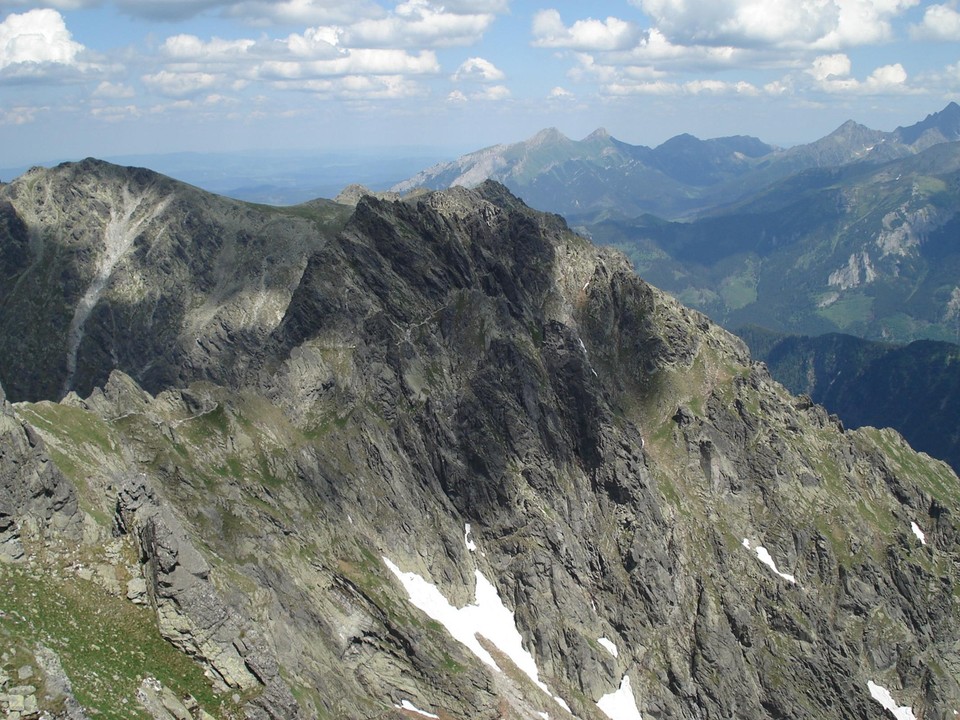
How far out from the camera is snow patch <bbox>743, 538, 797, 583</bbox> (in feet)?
410

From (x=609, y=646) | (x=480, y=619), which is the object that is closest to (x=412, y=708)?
(x=480, y=619)

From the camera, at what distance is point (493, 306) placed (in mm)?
135500

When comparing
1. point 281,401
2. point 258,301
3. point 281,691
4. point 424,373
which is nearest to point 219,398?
point 281,401

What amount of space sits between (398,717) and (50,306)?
521 ft

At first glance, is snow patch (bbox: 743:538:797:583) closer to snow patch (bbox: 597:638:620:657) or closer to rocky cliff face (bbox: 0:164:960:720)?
rocky cliff face (bbox: 0:164:960:720)

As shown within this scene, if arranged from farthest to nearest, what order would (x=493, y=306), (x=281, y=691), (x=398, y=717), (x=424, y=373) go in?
(x=493, y=306), (x=424, y=373), (x=398, y=717), (x=281, y=691)

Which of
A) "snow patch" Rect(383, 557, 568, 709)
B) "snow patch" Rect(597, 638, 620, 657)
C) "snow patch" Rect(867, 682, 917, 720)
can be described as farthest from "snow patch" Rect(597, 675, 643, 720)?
"snow patch" Rect(867, 682, 917, 720)

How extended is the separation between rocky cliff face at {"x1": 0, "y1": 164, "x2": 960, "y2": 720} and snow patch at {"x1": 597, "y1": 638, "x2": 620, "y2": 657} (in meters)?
1.56

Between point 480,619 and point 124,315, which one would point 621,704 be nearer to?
point 480,619

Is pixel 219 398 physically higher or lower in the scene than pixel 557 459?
higher

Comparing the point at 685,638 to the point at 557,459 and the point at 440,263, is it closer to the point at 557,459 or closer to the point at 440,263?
the point at 557,459

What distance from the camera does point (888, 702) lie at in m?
120

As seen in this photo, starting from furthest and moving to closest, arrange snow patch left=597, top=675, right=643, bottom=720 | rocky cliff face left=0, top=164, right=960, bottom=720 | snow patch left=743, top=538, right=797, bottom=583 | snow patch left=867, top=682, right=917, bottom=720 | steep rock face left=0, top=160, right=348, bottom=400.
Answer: steep rock face left=0, top=160, right=348, bottom=400 < snow patch left=743, top=538, right=797, bottom=583 < snow patch left=867, top=682, right=917, bottom=720 < snow patch left=597, top=675, right=643, bottom=720 < rocky cliff face left=0, top=164, right=960, bottom=720

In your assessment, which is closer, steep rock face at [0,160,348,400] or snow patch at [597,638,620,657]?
snow patch at [597,638,620,657]
